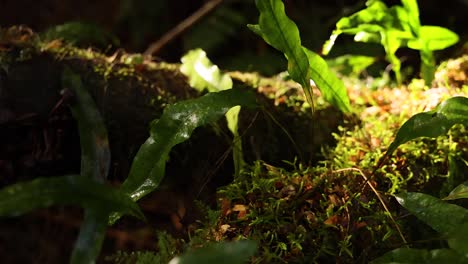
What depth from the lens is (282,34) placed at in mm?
1268

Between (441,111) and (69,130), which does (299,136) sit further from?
(69,130)

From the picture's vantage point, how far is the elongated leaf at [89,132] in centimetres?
141

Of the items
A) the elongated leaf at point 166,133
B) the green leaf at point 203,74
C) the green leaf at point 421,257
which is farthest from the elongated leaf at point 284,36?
the green leaf at point 421,257

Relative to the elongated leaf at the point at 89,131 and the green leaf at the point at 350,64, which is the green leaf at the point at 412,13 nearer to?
the green leaf at the point at 350,64

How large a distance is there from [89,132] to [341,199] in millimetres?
A: 732

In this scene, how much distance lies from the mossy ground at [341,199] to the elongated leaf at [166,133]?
0.54 ft

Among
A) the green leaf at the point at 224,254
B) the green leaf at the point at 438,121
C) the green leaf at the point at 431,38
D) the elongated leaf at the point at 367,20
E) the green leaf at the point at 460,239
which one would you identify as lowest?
the green leaf at the point at 460,239

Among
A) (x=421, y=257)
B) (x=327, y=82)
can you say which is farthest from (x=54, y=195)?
(x=327, y=82)

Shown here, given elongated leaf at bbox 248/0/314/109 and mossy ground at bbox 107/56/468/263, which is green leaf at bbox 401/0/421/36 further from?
elongated leaf at bbox 248/0/314/109

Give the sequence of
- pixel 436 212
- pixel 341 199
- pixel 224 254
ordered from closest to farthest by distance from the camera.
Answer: pixel 224 254 < pixel 436 212 < pixel 341 199

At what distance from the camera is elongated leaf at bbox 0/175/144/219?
0.87 meters

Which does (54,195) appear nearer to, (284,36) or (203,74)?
(284,36)

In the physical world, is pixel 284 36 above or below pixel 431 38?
above

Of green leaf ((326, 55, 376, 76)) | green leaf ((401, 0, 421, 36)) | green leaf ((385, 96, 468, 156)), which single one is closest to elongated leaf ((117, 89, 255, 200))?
green leaf ((385, 96, 468, 156))
